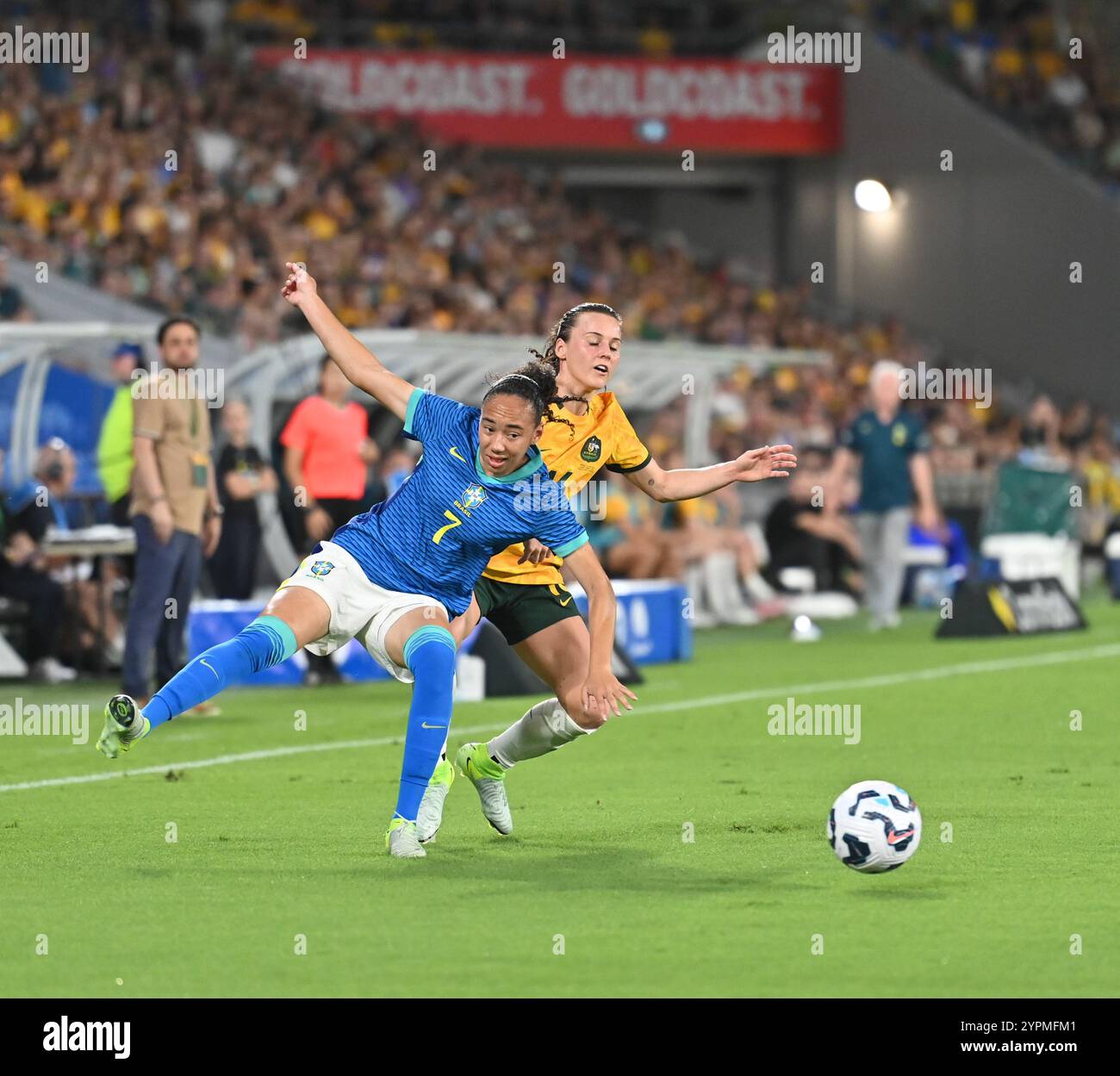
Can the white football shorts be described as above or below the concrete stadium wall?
below

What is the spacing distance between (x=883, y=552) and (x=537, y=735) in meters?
11.7

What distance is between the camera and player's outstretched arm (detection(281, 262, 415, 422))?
26.9 feet

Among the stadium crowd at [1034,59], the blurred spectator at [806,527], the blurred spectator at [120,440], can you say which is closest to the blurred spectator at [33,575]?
the blurred spectator at [120,440]

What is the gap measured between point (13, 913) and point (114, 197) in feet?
59.8

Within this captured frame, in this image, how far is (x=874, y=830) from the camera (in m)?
7.54

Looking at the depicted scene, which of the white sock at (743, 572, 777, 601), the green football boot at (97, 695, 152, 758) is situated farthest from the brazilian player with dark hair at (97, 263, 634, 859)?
the white sock at (743, 572, 777, 601)

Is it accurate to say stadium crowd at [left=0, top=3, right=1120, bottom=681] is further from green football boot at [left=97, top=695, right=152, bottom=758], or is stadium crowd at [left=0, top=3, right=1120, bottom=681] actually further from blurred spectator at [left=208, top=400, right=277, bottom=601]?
green football boot at [left=97, top=695, right=152, bottom=758]

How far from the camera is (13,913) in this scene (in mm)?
6996

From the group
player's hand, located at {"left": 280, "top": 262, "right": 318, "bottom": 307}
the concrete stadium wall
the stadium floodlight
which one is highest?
the concrete stadium wall

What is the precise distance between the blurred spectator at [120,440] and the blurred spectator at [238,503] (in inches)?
33.2

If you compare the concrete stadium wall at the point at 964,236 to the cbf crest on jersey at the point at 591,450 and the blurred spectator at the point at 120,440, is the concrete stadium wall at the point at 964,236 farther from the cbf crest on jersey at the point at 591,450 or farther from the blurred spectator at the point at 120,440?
the cbf crest on jersey at the point at 591,450

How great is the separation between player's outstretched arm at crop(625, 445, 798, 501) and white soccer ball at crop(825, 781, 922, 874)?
53.8 inches
